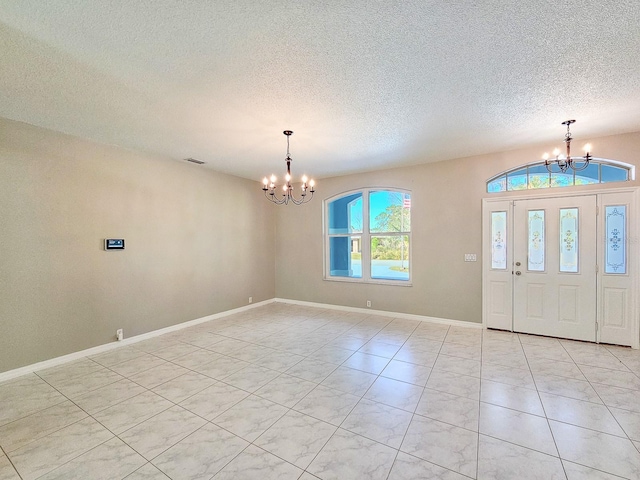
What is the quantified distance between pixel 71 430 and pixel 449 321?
16.3 feet

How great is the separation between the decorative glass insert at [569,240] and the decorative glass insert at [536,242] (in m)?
0.23

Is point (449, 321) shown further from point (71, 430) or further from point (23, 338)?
point (23, 338)

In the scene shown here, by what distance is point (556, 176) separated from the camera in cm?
414

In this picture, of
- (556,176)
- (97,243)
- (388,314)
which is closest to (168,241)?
(97,243)

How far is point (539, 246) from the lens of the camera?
4.21 m

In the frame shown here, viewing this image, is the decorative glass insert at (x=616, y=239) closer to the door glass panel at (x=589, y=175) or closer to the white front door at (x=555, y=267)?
the white front door at (x=555, y=267)

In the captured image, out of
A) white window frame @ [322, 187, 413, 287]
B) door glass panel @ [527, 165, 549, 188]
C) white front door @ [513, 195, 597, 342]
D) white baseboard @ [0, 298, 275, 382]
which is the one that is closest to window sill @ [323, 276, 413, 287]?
white window frame @ [322, 187, 413, 287]

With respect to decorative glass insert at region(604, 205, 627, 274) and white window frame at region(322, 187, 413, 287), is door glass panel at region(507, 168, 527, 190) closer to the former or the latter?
decorative glass insert at region(604, 205, 627, 274)

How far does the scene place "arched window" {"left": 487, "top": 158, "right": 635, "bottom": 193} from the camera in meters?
3.81

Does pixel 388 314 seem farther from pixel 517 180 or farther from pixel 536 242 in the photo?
pixel 517 180

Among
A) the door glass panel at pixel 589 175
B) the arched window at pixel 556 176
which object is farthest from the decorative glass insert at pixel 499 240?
the door glass panel at pixel 589 175

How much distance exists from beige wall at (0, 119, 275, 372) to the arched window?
5.01 metres

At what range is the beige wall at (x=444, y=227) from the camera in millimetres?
4391

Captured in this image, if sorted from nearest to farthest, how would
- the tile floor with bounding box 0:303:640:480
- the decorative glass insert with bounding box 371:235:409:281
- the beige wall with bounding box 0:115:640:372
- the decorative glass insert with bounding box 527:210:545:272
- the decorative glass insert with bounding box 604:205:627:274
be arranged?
the tile floor with bounding box 0:303:640:480
the beige wall with bounding box 0:115:640:372
the decorative glass insert with bounding box 604:205:627:274
the decorative glass insert with bounding box 527:210:545:272
the decorative glass insert with bounding box 371:235:409:281
